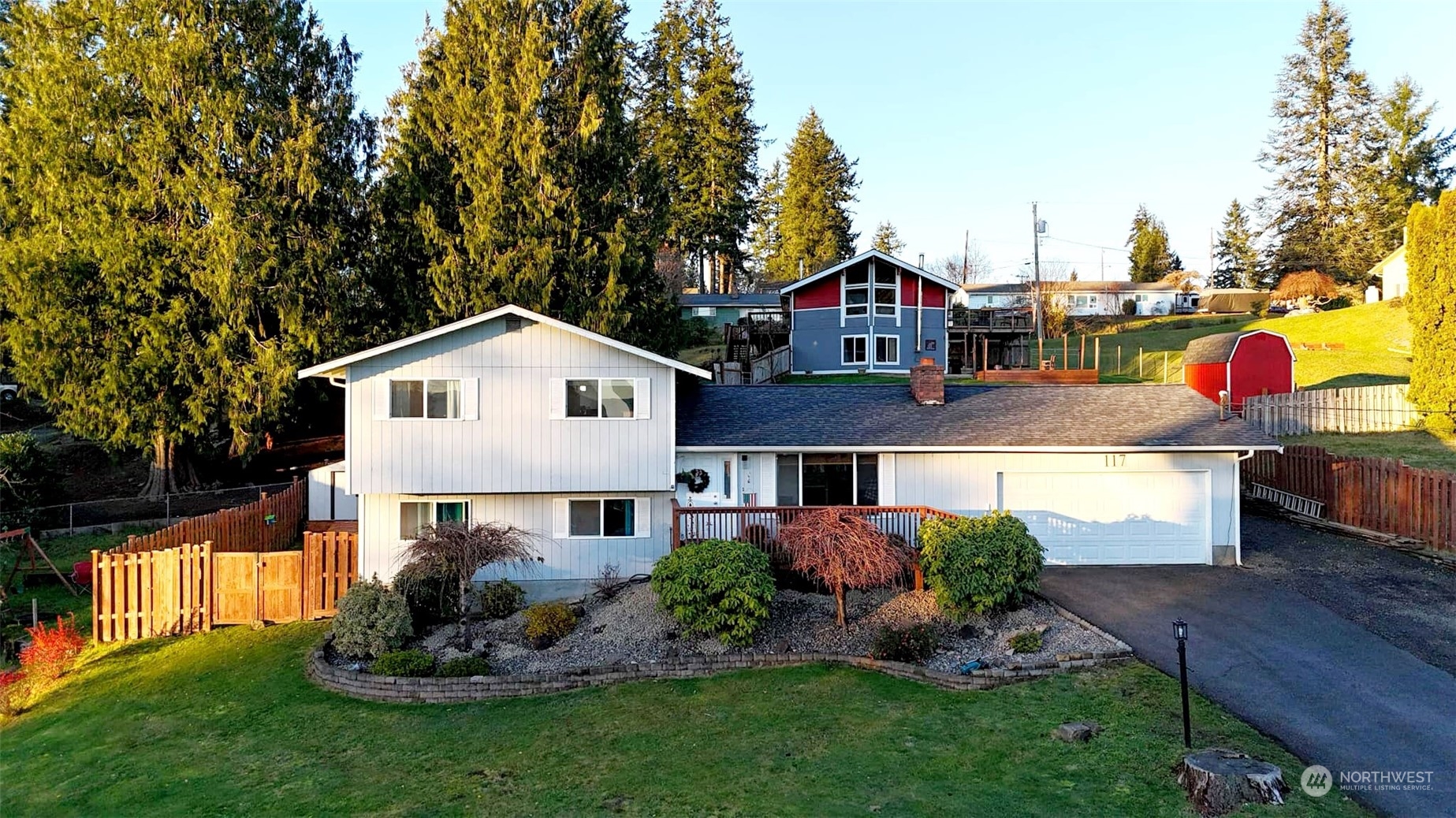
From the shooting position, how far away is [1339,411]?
26.4 m

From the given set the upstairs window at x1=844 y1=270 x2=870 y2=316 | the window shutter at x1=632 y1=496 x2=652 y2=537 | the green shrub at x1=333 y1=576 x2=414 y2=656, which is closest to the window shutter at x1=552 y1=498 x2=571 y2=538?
the window shutter at x1=632 y1=496 x2=652 y2=537

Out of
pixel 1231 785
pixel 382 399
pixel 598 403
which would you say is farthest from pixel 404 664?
pixel 1231 785

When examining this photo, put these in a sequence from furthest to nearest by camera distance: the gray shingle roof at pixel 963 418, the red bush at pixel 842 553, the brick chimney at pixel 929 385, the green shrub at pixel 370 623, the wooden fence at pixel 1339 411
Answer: the wooden fence at pixel 1339 411
the brick chimney at pixel 929 385
the gray shingle roof at pixel 963 418
the red bush at pixel 842 553
the green shrub at pixel 370 623

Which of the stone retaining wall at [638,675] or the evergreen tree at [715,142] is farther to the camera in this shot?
the evergreen tree at [715,142]

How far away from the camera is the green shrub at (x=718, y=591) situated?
11953 millimetres

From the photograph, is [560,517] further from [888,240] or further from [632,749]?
[888,240]

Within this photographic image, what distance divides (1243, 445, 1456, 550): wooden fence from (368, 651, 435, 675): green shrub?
18.5 metres

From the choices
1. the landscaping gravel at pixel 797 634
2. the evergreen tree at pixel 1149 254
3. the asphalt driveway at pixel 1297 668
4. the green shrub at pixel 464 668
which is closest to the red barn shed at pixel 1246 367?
the asphalt driveway at pixel 1297 668

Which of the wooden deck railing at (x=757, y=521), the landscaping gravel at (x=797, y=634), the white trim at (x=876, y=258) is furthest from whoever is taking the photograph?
the white trim at (x=876, y=258)

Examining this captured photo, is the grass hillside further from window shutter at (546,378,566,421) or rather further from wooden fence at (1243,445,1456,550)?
window shutter at (546,378,566,421)

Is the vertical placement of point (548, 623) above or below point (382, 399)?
below

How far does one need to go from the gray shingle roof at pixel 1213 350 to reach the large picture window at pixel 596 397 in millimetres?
26822

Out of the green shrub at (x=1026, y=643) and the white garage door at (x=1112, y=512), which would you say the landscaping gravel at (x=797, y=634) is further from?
the white garage door at (x=1112, y=512)

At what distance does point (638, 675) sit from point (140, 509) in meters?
19.2
